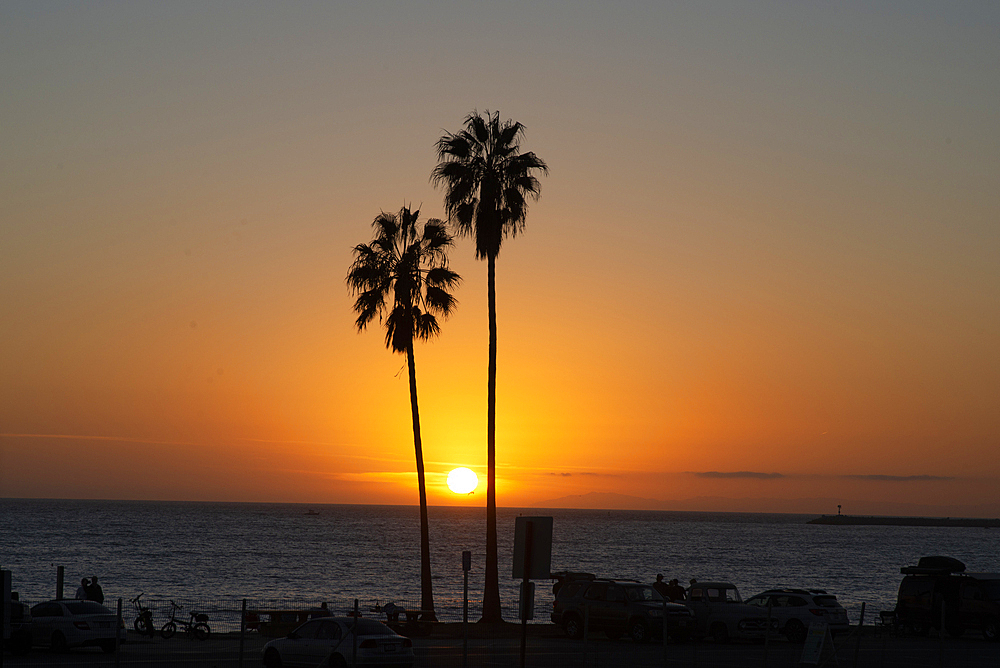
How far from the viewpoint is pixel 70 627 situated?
1105 inches

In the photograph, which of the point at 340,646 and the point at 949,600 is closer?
the point at 340,646

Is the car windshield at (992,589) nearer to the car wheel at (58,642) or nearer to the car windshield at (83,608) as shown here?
the car windshield at (83,608)

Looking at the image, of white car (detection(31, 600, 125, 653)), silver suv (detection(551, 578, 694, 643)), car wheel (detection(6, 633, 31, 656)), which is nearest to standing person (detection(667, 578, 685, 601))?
silver suv (detection(551, 578, 694, 643))

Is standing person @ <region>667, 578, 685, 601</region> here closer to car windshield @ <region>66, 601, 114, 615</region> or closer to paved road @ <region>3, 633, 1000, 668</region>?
paved road @ <region>3, 633, 1000, 668</region>

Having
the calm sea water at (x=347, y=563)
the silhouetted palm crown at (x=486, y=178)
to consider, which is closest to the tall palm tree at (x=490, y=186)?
the silhouetted palm crown at (x=486, y=178)

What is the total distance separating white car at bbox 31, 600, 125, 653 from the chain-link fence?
26cm

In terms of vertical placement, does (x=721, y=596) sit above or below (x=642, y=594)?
below

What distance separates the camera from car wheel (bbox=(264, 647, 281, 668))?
79.2ft

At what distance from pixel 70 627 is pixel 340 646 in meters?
9.03

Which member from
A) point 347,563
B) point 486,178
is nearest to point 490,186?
point 486,178

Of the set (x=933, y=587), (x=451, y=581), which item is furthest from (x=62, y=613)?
(x=451, y=581)

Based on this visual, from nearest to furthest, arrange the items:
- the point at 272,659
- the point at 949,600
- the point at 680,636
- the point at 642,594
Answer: the point at 272,659, the point at 680,636, the point at 642,594, the point at 949,600

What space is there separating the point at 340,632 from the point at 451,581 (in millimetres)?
67644

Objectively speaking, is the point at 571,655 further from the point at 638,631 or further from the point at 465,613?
the point at 465,613
